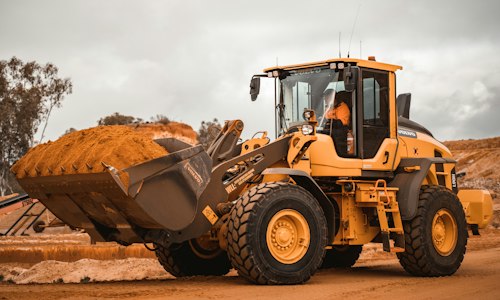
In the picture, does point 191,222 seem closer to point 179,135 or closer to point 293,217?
point 293,217

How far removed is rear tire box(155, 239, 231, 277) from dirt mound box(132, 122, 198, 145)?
139 ft

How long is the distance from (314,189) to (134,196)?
3176 mm

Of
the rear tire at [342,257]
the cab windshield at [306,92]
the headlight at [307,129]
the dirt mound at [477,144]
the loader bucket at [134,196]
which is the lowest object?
Result: the rear tire at [342,257]

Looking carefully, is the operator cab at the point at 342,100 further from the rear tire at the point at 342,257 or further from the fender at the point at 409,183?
the rear tire at the point at 342,257

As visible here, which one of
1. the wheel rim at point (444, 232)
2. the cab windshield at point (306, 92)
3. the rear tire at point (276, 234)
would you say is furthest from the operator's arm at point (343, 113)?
the wheel rim at point (444, 232)

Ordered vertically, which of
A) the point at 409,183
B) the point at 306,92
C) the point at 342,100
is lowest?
the point at 409,183

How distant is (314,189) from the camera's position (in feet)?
38.1

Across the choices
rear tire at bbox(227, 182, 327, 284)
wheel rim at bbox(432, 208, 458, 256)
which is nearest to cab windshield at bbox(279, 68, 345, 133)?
rear tire at bbox(227, 182, 327, 284)

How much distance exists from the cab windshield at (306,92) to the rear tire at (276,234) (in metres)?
2.00

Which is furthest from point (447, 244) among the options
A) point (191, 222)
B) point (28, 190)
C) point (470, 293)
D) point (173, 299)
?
point (28, 190)

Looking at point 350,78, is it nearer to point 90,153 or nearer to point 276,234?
point 276,234

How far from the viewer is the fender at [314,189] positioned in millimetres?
11109

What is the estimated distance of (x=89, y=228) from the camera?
10.8 m

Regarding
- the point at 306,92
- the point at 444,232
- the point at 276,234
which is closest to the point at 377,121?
the point at 306,92
